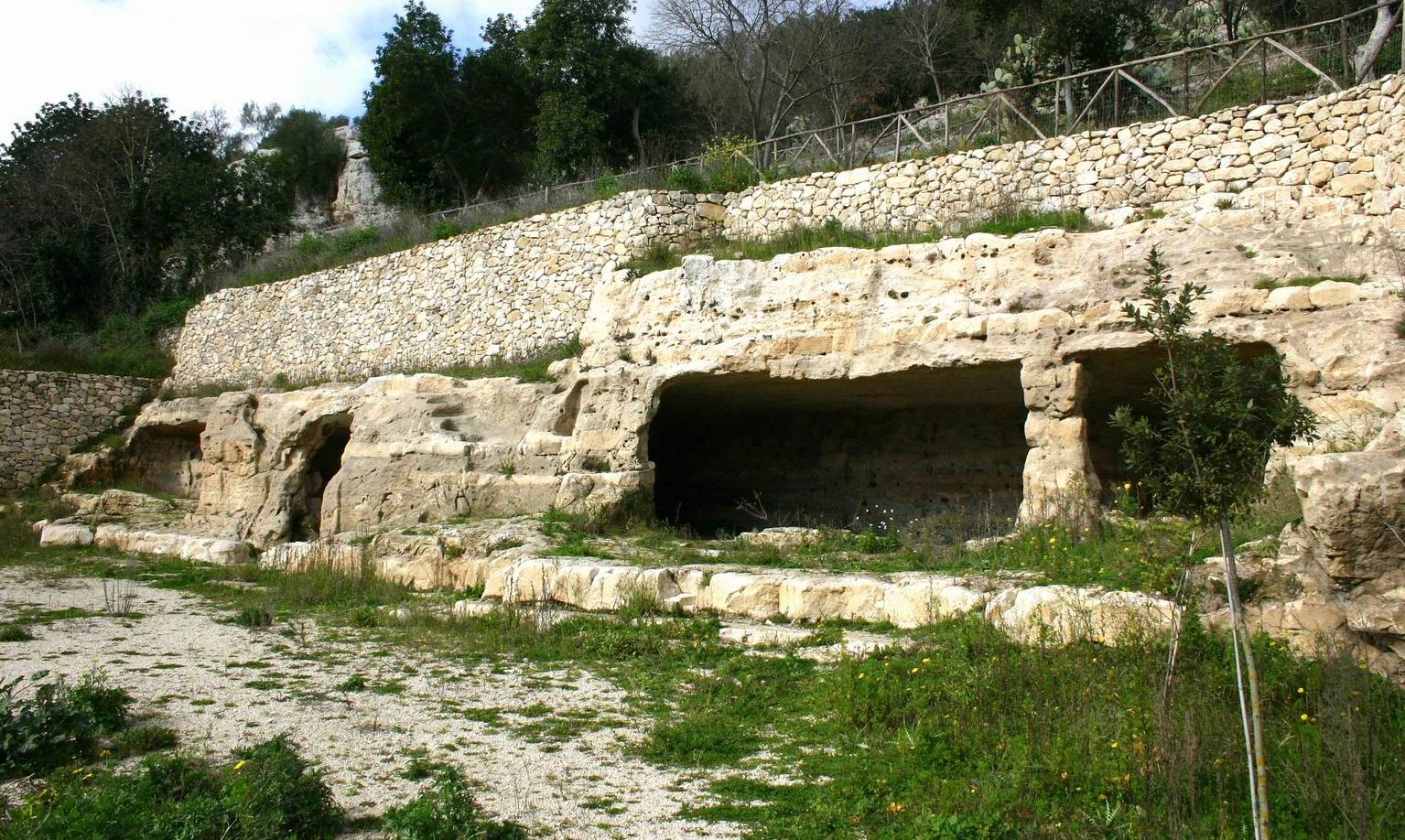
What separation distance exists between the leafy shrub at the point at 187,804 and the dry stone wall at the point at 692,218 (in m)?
12.1

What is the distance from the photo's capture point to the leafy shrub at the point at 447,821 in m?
4.87

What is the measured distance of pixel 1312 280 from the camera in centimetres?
1042

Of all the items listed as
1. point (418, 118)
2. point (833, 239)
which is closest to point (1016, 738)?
point (833, 239)

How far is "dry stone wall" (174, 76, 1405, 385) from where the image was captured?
12820mm

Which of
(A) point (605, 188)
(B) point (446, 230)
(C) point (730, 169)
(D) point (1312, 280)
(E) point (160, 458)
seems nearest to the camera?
(D) point (1312, 280)

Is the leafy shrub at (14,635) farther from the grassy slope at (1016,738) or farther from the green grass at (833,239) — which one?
the green grass at (833,239)

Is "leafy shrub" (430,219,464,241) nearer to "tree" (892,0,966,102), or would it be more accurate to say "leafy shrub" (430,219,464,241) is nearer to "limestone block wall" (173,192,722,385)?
"limestone block wall" (173,192,722,385)

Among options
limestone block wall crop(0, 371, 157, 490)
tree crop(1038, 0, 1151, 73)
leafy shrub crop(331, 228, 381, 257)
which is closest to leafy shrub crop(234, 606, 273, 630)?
leafy shrub crop(331, 228, 381, 257)

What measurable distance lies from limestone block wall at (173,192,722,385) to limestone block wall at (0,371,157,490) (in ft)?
7.33

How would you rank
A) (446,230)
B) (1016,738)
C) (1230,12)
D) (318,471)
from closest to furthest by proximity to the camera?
(1016,738) → (318,471) → (446,230) → (1230,12)

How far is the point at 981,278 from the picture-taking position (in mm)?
12672

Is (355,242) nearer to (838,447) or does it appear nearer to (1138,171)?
(838,447)

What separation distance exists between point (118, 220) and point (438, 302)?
15.5 meters

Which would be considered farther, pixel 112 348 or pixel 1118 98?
pixel 112 348
